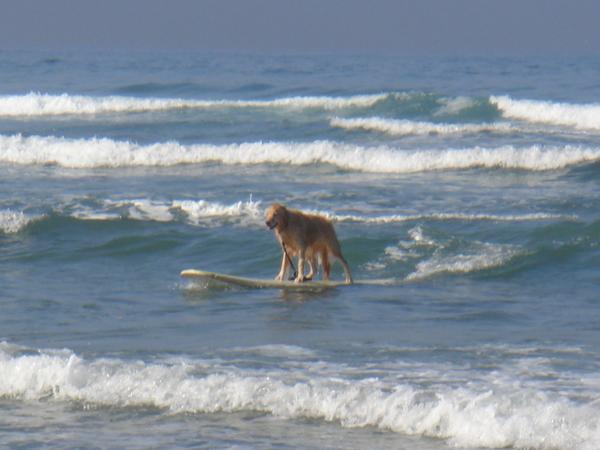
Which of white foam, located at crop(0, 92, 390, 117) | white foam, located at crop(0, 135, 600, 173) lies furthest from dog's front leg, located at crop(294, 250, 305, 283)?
white foam, located at crop(0, 92, 390, 117)

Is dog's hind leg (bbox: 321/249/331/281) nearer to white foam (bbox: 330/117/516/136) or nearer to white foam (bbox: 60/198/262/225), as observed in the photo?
white foam (bbox: 60/198/262/225)

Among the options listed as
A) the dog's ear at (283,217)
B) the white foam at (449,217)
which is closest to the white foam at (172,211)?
the white foam at (449,217)

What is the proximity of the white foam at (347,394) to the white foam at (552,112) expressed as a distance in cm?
2122

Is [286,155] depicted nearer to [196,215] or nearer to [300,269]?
[196,215]

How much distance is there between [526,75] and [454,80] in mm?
3835

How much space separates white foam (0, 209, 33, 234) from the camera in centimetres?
1656

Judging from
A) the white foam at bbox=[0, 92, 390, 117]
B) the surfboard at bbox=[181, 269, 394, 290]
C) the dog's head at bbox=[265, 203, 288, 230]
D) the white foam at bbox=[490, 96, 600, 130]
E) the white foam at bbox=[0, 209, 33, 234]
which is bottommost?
the surfboard at bbox=[181, 269, 394, 290]

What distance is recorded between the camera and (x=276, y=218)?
498 inches

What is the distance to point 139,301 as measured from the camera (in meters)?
12.4

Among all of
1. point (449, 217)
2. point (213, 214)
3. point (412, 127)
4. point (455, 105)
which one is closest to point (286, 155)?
point (412, 127)

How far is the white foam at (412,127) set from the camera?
27844 mm

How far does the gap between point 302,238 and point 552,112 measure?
19.5 metres

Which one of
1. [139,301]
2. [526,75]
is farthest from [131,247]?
[526,75]

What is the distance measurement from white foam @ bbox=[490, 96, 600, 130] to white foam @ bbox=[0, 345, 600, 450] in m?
21.2
